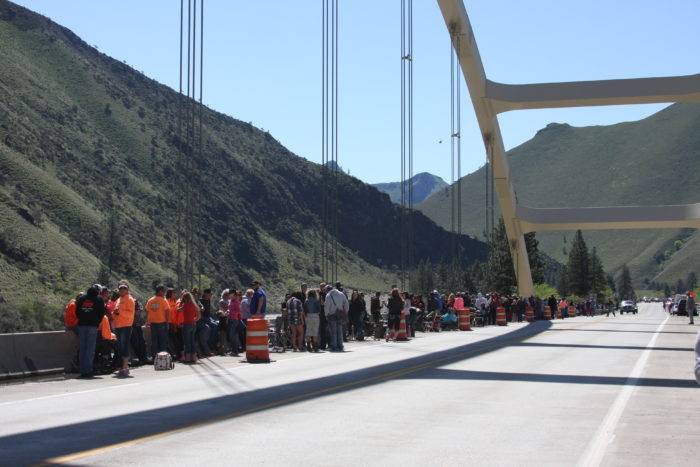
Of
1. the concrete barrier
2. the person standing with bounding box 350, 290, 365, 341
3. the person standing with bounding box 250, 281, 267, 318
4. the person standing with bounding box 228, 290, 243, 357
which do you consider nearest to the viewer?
the concrete barrier

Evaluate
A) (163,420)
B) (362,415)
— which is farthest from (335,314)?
(163,420)

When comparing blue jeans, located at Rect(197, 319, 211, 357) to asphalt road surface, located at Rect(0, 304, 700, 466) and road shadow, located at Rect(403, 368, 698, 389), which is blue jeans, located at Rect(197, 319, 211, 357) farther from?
road shadow, located at Rect(403, 368, 698, 389)

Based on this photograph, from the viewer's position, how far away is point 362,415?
41.8ft

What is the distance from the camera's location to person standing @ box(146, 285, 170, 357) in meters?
22.0

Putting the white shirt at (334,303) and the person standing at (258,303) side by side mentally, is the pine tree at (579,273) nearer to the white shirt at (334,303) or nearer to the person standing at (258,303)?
the white shirt at (334,303)

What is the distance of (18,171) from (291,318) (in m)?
61.8

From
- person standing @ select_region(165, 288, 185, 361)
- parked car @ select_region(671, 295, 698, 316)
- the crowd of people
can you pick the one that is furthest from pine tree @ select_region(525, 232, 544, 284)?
person standing @ select_region(165, 288, 185, 361)

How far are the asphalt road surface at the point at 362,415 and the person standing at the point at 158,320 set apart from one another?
82 cm

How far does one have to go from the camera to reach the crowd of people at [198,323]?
64.3ft

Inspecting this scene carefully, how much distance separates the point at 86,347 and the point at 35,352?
0.92 meters

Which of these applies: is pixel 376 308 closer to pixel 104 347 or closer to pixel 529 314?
pixel 104 347

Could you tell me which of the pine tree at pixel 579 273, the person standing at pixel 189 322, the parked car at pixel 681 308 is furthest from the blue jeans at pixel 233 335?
the pine tree at pixel 579 273

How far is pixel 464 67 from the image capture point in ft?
170

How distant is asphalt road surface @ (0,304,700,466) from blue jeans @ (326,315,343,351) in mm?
5462
